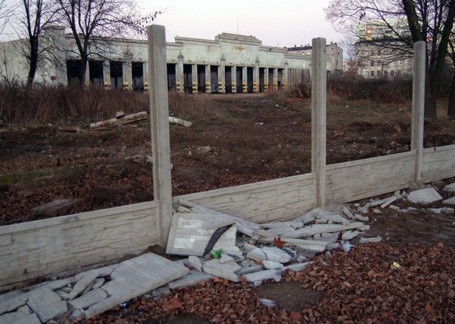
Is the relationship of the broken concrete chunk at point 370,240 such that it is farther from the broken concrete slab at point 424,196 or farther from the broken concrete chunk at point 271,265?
the broken concrete slab at point 424,196

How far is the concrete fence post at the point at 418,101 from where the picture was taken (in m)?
8.84

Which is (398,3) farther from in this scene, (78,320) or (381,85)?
(78,320)

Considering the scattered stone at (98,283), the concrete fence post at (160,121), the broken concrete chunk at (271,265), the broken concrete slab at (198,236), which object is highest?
the concrete fence post at (160,121)

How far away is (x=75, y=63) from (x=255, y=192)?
29.6 meters

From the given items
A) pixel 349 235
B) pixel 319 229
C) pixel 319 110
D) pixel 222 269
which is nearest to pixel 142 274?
pixel 222 269

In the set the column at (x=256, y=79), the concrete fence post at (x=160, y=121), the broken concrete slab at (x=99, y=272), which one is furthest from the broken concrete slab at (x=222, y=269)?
the column at (x=256, y=79)

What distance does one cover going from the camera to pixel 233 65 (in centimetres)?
4481

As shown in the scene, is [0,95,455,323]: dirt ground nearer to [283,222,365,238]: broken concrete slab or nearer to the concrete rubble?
the concrete rubble

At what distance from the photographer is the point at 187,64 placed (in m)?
41.0

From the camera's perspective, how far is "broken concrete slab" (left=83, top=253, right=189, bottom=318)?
3.99 metres

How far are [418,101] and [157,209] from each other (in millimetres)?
6407

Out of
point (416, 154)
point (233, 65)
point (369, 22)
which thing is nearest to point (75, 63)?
point (233, 65)

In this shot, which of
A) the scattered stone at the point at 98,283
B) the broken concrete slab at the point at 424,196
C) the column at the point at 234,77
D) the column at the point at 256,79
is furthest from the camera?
the column at the point at 256,79

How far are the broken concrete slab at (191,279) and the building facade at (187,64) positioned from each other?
73.6 feet
